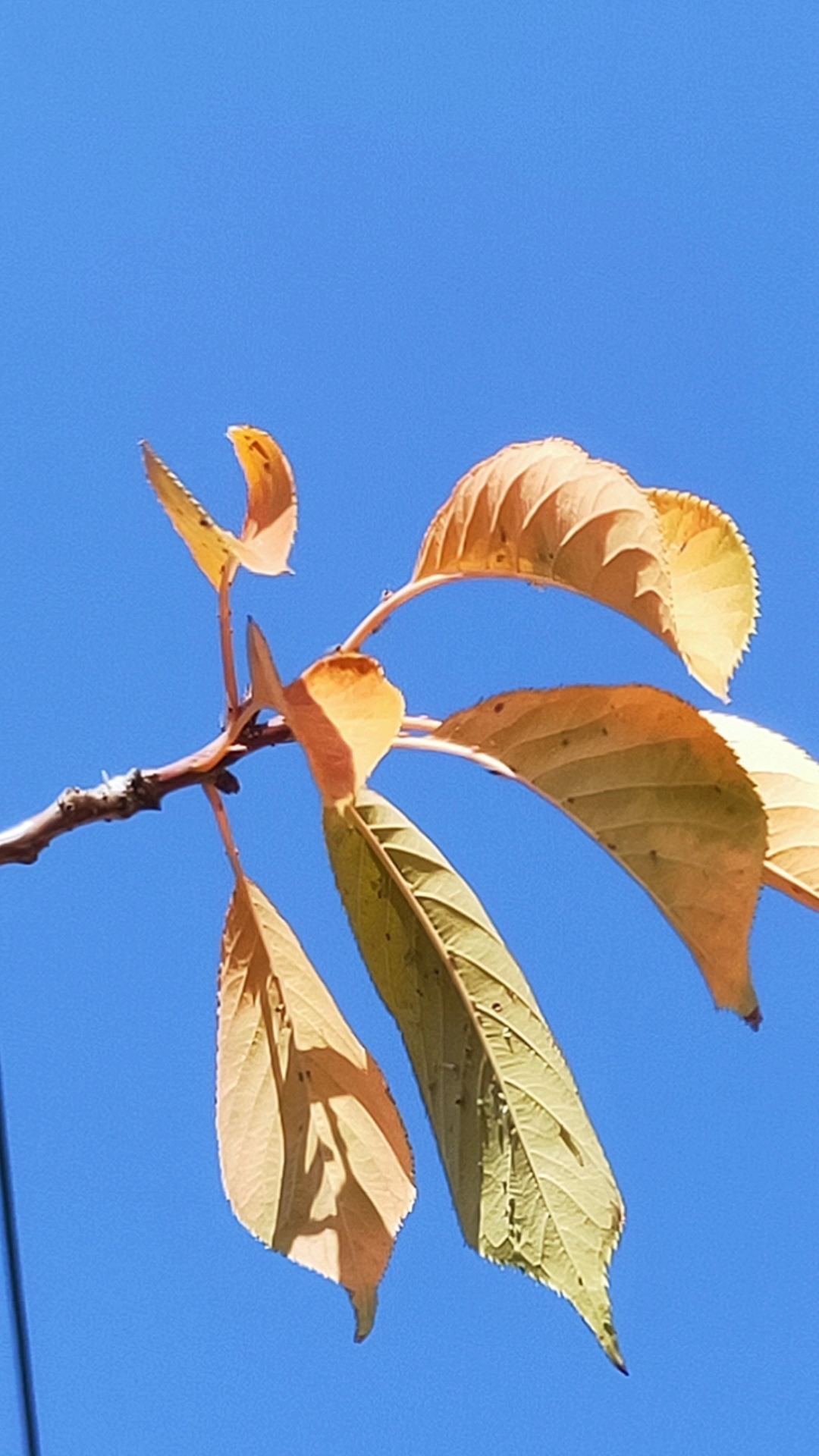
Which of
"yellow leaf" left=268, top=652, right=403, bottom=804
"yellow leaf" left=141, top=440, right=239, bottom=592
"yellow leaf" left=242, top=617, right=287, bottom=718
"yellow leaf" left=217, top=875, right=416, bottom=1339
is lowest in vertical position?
"yellow leaf" left=217, top=875, right=416, bottom=1339

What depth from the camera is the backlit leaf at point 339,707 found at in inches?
31.1

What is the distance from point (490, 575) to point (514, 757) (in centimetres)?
13

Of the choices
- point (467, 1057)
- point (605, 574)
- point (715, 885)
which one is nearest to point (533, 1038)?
point (467, 1057)

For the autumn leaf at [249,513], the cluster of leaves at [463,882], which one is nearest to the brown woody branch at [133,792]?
the cluster of leaves at [463,882]

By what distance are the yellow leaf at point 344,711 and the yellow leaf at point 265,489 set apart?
149mm

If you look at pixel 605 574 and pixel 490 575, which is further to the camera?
pixel 490 575

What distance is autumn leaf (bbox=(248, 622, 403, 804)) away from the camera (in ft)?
2.60

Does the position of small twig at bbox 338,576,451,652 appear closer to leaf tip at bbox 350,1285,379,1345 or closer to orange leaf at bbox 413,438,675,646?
orange leaf at bbox 413,438,675,646

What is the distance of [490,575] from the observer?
931 millimetres

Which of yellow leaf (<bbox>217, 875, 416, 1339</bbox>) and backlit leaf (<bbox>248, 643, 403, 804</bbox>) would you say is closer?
backlit leaf (<bbox>248, 643, 403, 804</bbox>)

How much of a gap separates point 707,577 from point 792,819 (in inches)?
7.0

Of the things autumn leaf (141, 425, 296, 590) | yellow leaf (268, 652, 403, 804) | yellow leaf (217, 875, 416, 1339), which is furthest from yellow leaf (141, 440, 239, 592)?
yellow leaf (217, 875, 416, 1339)

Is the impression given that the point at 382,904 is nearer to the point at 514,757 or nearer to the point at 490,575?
the point at 514,757

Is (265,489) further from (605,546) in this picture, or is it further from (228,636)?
(605,546)
